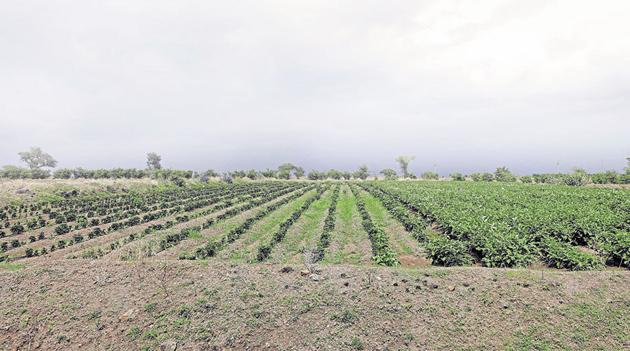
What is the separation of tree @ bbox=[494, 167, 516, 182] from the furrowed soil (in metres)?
87.0

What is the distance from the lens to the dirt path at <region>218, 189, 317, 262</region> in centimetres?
1770

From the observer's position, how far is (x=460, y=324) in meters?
8.92

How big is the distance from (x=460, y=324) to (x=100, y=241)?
24.6 meters

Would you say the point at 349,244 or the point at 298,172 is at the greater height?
the point at 298,172

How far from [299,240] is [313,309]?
11616 millimetres

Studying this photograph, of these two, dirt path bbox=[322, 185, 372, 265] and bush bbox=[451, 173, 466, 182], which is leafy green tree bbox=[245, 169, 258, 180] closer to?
bush bbox=[451, 173, 466, 182]

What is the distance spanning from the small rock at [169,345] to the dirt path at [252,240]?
23.0ft

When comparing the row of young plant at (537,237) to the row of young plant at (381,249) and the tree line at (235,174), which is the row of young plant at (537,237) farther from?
the tree line at (235,174)

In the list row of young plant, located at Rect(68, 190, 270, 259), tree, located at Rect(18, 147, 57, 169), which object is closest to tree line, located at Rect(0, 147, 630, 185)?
tree, located at Rect(18, 147, 57, 169)

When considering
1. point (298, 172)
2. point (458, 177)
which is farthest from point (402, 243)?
point (298, 172)

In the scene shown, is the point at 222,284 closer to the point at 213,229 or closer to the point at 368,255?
the point at 368,255

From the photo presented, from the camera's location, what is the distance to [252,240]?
842 inches

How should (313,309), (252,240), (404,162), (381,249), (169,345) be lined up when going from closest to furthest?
(169,345), (313,309), (381,249), (252,240), (404,162)

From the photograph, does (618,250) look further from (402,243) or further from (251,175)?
(251,175)
